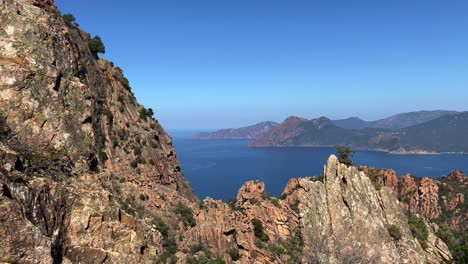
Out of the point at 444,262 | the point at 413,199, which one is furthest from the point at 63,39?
the point at 413,199

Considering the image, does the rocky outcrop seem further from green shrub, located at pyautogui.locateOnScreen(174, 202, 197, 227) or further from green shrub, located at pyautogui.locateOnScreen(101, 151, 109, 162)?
green shrub, located at pyautogui.locateOnScreen(101, 151, 109, 162)

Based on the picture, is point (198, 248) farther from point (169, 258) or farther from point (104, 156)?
point (104, 156)

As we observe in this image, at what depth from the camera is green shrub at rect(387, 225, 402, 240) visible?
59906 mm

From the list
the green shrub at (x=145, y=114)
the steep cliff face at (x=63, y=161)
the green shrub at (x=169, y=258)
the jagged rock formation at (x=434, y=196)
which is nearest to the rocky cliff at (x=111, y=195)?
the steep cliff face at (x=63, y=161)

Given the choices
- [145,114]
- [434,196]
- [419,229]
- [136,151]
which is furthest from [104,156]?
[434,196]

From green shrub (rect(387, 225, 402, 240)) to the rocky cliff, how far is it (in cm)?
21

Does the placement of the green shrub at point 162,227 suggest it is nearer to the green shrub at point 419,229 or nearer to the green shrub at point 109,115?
the green shrub at point 109,115

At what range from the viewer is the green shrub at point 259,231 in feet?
171

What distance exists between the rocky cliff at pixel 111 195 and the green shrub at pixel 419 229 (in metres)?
1.98

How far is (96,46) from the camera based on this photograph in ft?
207

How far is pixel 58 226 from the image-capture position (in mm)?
22797

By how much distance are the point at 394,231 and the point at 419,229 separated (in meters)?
9.95

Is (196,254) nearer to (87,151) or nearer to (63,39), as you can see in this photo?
(87,151)

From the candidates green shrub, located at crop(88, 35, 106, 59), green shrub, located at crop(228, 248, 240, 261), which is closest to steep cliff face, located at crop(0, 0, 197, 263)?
green shrub, located at crop(88, 35, 106, 59)
